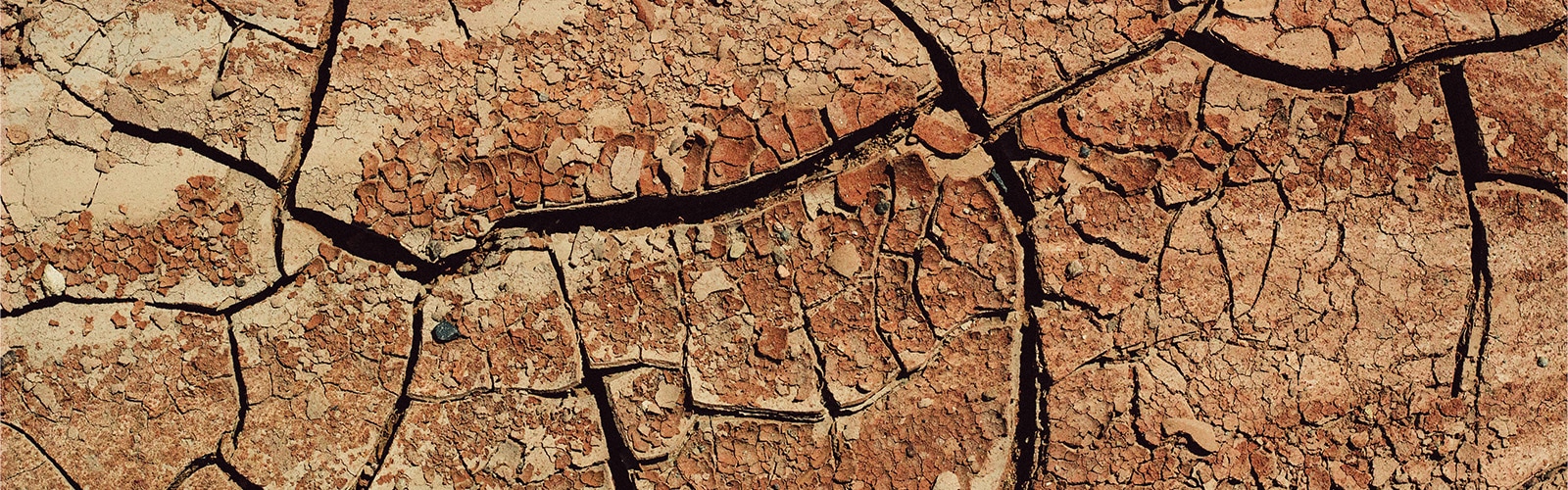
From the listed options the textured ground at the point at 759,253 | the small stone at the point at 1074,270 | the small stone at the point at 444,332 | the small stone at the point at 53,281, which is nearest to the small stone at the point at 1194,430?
the textured ground at the point at 759,253

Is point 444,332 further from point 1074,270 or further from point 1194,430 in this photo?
point 1194,430

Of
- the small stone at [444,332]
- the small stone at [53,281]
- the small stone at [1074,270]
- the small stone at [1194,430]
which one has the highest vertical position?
the small stone at [53,281]

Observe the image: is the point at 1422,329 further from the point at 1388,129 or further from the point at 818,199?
the point at 818,199

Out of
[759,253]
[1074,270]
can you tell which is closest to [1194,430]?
[1074,270]

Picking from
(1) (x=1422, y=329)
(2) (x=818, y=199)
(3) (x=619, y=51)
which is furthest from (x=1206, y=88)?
(3) (x=619, y=51)

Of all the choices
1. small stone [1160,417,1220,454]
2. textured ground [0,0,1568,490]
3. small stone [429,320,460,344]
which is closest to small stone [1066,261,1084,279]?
textured ground [0,0,1568,490]

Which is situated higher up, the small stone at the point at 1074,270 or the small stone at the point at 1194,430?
the small stone at the point at 1074,270

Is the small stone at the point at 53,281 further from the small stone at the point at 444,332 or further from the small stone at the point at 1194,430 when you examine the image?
the small stone at the point at 1194,430

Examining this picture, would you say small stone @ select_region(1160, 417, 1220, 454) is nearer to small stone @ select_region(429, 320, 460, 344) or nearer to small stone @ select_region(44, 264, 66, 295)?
small stone @ select_region(429, 320, 460, 344)
